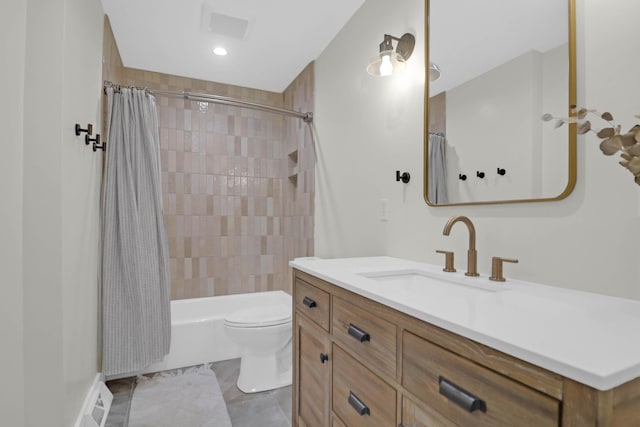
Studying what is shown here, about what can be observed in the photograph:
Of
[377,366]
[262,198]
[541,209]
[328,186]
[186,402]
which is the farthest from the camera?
[262,198]

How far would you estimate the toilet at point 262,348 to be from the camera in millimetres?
2059

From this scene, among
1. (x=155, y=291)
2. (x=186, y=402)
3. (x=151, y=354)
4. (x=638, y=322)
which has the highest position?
(x=638, y=322)

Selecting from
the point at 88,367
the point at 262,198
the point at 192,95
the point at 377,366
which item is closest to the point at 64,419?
the point at 88,367

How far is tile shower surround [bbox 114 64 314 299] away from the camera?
9.78 ft

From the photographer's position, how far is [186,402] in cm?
194

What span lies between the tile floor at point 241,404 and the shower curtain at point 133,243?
0.18 meters

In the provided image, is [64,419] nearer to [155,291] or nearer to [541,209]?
[155,291]

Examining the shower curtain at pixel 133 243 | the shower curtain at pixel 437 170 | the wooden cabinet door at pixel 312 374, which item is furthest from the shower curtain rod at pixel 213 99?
the wooden cabinet door at pixel 312 374

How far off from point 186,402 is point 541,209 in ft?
6.89

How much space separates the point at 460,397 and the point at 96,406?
6.53 ft

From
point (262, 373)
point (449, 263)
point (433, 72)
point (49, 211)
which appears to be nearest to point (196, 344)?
point (262, 373)

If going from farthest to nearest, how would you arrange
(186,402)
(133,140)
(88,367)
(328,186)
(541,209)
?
(328,186) < (133,140) < (186,402) < (88,367) < (541,209)

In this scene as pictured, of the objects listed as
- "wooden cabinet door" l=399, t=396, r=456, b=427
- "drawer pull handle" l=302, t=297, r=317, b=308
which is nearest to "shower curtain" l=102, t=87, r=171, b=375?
"drawer pull handle" l=302, t=297, r=317, b=308

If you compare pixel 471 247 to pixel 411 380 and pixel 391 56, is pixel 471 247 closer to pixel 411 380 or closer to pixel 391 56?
pixel 411 380
